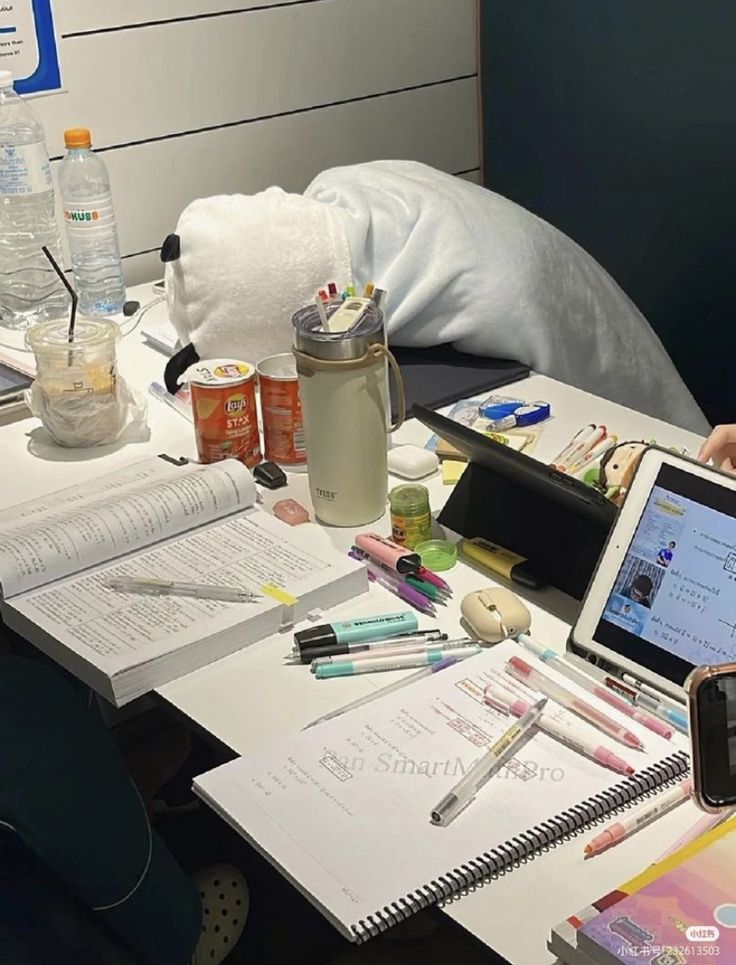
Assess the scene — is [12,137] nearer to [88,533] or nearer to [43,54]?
[43,54]

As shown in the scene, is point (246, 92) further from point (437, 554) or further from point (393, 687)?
point (393, 687)

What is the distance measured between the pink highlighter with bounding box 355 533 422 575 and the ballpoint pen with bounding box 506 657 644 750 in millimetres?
167

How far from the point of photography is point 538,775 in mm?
928

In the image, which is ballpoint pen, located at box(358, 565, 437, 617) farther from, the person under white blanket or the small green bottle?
the person under white blanket

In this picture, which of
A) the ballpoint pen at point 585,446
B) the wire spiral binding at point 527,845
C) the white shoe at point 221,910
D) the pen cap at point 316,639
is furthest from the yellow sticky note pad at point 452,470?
the white shoe at point 221,910

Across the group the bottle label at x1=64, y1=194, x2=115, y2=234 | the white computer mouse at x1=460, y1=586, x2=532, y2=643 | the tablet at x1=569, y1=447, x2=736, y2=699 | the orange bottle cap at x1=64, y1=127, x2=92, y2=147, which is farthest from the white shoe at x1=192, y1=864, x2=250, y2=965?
the orange bottle cap at x1=64, y1=127, x2=92, y2=147

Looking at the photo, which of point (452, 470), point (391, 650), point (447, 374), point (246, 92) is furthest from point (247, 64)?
point (391, 650)

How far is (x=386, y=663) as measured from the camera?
107 cm

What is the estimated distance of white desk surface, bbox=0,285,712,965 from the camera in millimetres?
813

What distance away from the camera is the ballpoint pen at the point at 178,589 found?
44.9 inches

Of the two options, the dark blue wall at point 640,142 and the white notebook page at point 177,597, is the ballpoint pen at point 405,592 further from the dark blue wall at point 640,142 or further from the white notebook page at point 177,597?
the dark blue wall at point 640,142

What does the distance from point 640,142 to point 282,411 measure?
1.13 meters

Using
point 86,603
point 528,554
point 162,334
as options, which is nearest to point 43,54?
point 162,334

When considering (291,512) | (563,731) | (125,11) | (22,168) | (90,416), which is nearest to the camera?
(563,731)
